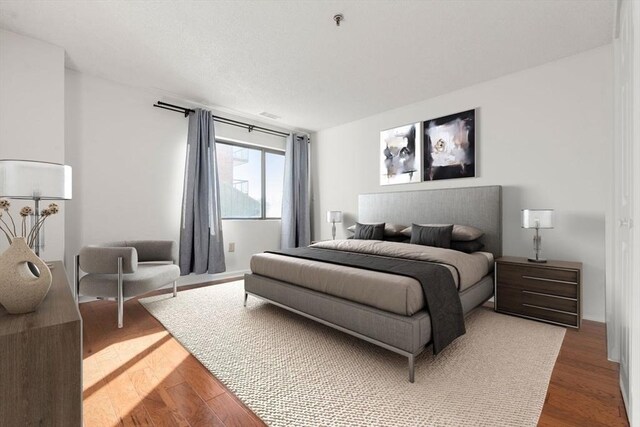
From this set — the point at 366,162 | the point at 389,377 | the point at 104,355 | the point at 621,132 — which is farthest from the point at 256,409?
the point at 366,162

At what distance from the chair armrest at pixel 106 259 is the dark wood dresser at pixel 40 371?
1.81 metres

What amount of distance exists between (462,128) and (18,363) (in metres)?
4.12

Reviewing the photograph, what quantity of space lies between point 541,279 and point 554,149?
4.47 feet

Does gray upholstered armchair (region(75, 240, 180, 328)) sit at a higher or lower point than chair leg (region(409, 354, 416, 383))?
higher

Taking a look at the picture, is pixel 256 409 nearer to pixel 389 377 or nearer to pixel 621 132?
pixel 389 377

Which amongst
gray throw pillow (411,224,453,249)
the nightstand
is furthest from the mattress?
gray throw pillow (411,224,453,249)

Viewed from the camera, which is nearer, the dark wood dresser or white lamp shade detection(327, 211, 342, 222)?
A: the dark wood dresser

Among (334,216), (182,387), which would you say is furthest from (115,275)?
(334,216)

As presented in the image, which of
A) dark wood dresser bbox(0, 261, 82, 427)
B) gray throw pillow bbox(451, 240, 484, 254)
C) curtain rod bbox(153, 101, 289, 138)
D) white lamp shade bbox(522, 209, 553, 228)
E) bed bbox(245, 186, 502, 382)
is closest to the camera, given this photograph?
dark wood dresser bbox(0, 261, 82, 427)

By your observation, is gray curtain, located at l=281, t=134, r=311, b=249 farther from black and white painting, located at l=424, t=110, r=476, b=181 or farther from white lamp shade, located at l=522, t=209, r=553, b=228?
white lamp shade, located at l=522, t=209, r=553, b=228

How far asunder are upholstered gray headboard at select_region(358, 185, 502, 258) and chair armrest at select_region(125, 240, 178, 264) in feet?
9.11

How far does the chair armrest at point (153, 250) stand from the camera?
333cm

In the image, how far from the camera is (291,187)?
209 inches

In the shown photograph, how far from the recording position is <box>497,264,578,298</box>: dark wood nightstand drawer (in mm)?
2543
